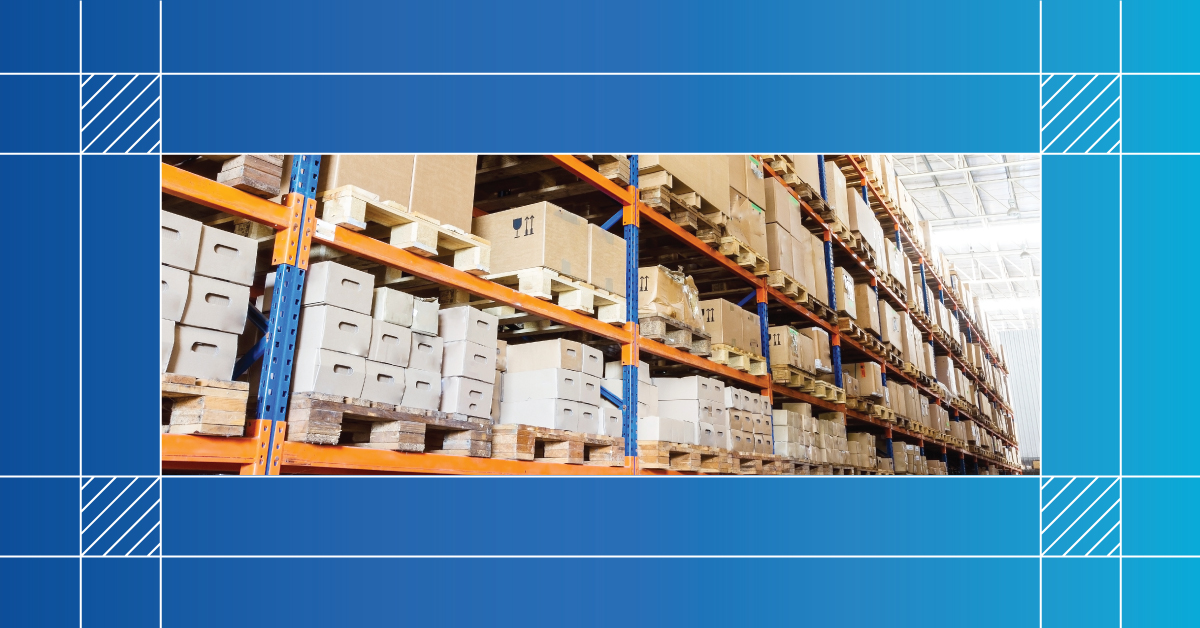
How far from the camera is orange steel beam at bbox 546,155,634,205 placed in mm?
5254

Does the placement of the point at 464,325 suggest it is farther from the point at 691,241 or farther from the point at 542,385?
the point at 691,241

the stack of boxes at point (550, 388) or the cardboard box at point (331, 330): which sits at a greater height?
the cardboard box at point (331, 330)

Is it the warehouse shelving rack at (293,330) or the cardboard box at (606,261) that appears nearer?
the warehouse shelving rack at (293,330)

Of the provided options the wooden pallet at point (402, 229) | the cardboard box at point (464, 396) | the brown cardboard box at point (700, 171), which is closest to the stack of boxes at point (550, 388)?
the cardboard box at point (464, 396)

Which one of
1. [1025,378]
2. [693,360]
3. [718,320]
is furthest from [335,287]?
[1025,378]

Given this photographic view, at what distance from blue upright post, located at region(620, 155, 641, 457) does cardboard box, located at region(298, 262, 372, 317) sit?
2141 mm

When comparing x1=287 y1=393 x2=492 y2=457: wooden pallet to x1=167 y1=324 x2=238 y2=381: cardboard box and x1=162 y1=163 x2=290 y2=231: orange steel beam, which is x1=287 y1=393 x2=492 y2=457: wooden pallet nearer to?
x1=167 y1=324 x2=238 y2=381: cardboard box

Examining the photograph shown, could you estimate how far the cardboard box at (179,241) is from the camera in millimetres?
3111

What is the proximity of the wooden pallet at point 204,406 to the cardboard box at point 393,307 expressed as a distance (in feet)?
2.63

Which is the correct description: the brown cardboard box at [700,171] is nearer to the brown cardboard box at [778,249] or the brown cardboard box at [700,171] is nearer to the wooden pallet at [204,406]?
the brown cardboard box at [778,249]

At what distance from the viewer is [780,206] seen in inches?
312

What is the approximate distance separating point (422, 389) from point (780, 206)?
4728 millimetres

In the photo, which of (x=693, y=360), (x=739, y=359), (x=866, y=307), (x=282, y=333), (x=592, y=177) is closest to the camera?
(x=282, y=333)
